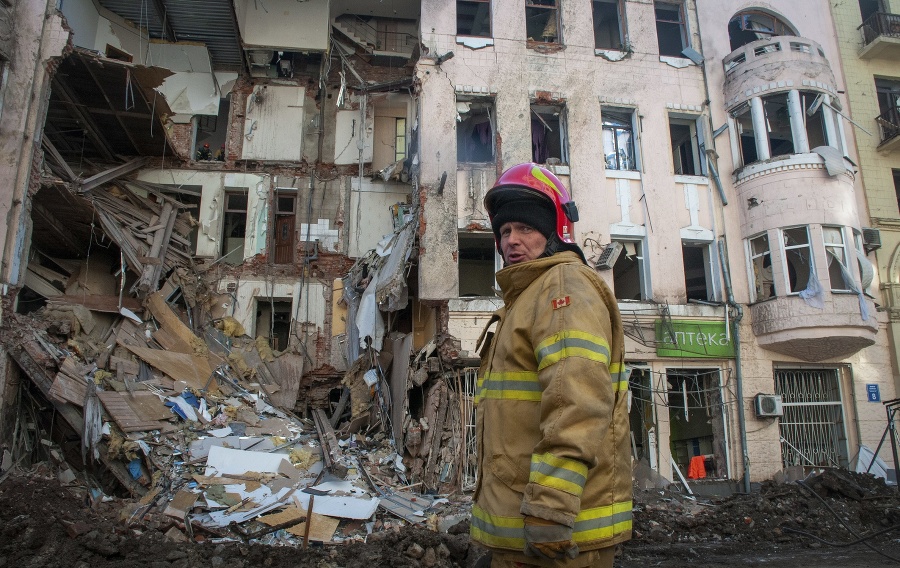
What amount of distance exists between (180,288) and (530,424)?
14.3 m

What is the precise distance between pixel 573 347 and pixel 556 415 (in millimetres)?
242

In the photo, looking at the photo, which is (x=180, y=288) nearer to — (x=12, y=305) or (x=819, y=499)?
(x=12, y=305)

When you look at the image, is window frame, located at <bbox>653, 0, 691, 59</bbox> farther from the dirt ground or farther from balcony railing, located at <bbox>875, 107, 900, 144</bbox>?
the dirt ground

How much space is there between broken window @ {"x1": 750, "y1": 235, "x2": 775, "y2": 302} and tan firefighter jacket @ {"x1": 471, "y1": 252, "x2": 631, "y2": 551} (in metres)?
13.5

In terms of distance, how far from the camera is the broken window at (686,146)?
605 inches

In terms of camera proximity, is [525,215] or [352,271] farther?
[352,271]

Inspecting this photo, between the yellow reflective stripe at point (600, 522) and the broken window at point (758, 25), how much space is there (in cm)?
1738

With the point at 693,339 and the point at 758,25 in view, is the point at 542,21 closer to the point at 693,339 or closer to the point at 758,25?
the point at 758,25

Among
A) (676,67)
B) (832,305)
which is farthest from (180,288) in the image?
(832,305)

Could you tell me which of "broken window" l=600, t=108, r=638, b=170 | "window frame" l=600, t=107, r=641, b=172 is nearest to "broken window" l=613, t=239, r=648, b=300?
"window frame" l=600, t=107, r=641, b=172

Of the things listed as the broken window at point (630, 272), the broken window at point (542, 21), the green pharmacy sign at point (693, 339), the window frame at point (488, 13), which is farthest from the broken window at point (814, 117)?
the window frame at point (488, 13)

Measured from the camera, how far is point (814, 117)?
49.8 feet

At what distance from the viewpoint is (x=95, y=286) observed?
14984 millimetres

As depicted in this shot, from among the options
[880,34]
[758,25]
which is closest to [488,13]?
[758,25]
